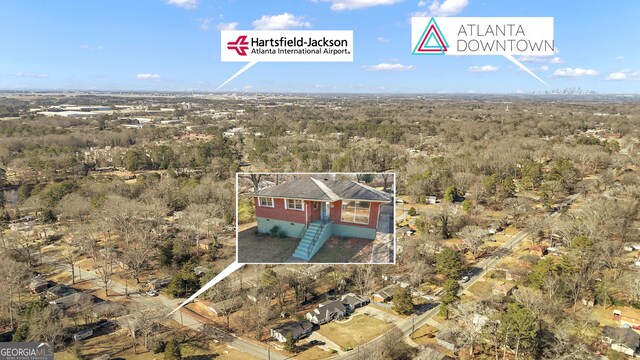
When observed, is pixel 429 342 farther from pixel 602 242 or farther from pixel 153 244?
pixel 153 244

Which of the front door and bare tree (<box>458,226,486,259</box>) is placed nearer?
the front door

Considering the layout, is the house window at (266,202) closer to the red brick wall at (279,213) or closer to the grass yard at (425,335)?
the red brick wall at (279,213)

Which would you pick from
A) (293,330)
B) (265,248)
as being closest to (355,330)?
(293,330)

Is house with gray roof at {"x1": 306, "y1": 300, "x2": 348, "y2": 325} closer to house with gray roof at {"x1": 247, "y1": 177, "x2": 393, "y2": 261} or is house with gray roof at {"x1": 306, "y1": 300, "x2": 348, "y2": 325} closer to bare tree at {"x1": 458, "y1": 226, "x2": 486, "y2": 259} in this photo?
bare tree at {"x1": 458, "y1": 226, "x2": 486, "y2": 259}

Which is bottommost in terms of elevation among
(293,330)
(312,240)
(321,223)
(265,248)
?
(293,330)

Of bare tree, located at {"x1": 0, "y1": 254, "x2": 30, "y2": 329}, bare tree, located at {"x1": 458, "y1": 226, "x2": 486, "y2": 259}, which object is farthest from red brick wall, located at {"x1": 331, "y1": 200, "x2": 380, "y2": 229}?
bare tree, located at {"x1": 458, "y1": 226, "x2": 486, "y2": 259}

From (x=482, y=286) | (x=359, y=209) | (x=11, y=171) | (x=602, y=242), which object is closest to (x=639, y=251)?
(x=602, y=242)

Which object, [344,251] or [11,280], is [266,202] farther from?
[11,280]

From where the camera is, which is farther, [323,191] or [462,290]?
[462,290]
